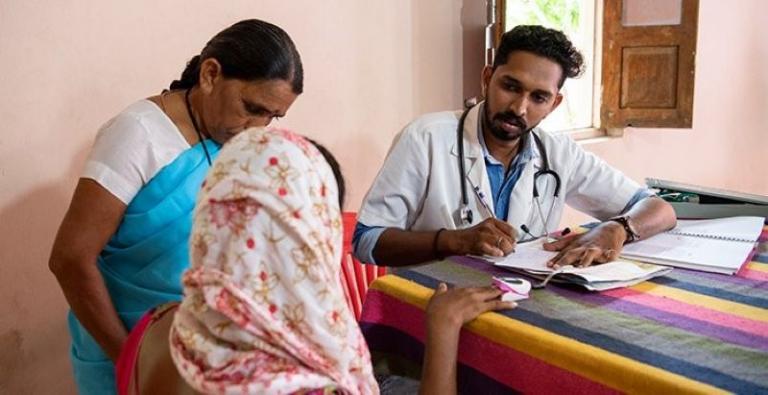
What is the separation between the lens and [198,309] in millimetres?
741

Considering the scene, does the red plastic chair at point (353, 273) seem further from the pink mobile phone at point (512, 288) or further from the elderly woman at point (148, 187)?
the pink mobile phone at point (512, 288)

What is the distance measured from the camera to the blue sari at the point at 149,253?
1372mm

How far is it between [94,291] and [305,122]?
1.29m

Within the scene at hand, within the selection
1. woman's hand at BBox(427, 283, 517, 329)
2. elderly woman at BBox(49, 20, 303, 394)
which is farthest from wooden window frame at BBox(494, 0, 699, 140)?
woman's hand at BBox(427, 283, 517, 329)

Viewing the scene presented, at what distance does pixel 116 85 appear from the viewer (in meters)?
1.94

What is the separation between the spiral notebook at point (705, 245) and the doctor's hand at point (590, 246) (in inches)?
1.6

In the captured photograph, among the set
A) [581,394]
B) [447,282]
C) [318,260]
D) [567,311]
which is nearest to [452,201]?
[447,282]

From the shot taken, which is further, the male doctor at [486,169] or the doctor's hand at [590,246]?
the male doctor at [486,169]

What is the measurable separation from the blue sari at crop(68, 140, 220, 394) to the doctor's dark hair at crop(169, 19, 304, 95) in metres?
0.19

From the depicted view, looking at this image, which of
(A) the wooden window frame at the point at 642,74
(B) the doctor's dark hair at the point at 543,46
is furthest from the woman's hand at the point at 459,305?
(A) the wooden window frame at the point at 642,74

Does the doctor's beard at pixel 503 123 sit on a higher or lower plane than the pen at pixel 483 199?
higher

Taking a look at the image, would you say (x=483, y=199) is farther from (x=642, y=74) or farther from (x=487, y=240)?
(x=642, y=74)

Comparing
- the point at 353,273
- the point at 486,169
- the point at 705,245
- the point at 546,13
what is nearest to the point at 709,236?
the point at 705,245

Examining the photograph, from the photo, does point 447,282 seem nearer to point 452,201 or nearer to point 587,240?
point 587,240
